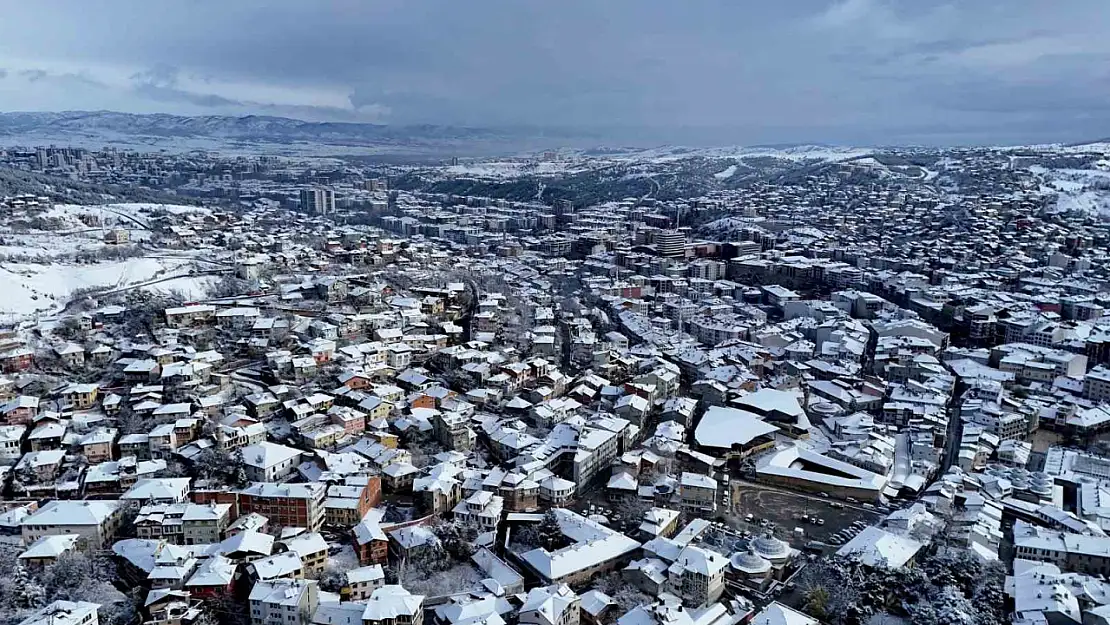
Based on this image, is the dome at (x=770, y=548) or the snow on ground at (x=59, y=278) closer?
the dome at (x=770, y=548)

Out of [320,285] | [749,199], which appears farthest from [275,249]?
[749,199]

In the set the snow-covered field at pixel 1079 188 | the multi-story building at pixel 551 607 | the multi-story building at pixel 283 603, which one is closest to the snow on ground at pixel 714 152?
the snow-covered field at pixel 1079 188

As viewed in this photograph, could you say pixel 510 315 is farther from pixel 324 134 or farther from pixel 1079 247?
pixel 324 134

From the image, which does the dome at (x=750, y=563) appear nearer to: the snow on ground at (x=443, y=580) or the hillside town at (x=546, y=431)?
the hillside town at (x=546, y=431)

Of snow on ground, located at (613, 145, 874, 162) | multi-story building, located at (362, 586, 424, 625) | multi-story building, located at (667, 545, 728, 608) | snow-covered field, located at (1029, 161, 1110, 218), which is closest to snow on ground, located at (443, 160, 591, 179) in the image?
snow on ground, located at (613, 145, 874, 162)

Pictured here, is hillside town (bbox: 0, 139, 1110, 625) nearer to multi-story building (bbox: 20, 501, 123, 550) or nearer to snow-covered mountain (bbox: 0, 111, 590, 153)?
multi-story building (bbox: 20, 501, 123, 550)

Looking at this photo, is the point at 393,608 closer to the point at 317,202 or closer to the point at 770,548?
the point at 770,548

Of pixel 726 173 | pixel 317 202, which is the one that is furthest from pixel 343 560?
pixel 726 173
